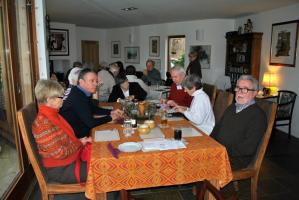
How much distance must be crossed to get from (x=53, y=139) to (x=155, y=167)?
0.71 metres

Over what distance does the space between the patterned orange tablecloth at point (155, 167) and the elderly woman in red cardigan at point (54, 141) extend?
0.70 feet

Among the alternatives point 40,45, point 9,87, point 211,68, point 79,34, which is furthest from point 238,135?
point 79,34

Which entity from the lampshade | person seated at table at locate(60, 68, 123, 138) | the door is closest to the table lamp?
the lampshade

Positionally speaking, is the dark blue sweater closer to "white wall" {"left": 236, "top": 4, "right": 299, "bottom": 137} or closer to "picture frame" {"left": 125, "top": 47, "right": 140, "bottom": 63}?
"white wall" {"left": 236, "top": 4, "right": 299, "bottom": 137}

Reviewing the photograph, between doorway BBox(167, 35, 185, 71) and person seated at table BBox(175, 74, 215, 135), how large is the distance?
5.26m

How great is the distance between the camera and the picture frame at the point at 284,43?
15.4 feet

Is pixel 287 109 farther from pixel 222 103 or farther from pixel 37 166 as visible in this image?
pixel 37 166

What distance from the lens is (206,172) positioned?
1819 mm

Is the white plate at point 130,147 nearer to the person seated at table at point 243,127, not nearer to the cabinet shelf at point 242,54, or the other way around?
the person seated at table at point 243,127

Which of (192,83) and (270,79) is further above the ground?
(192,83)

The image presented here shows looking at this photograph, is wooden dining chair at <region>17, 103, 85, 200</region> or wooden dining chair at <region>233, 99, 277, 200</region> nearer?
wooden dining chair at <region>17, 103, 85, 200</region>

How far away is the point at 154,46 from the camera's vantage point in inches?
332

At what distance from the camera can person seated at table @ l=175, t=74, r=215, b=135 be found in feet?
8.18

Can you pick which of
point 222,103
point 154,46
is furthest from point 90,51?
point 222,103
